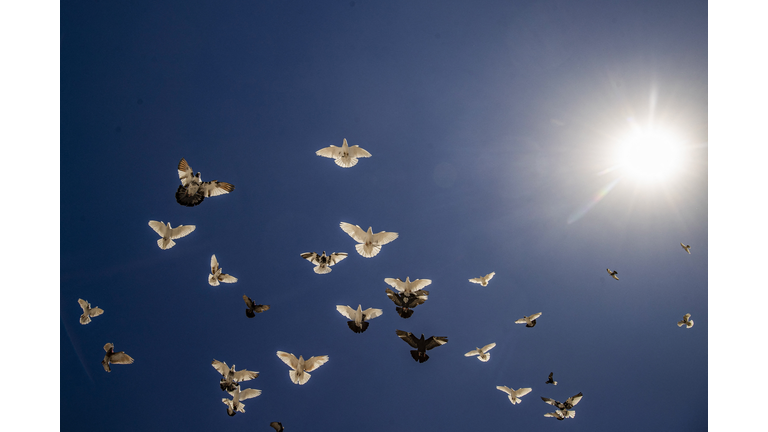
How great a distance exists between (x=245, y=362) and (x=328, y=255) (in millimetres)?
953

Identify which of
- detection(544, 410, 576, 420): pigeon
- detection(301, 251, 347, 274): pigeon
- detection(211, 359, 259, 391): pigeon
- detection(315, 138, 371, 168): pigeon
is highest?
detection(315, 138, 371, 168): pigeon

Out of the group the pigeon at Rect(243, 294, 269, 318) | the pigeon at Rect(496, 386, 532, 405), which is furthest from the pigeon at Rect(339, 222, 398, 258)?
the pigeon at Rect(496, 386, 532, 405)

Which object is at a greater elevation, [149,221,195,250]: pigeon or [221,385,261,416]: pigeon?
[149,221,195,250]: pigeon

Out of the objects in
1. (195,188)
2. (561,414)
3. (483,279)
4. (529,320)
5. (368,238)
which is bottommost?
(561,414)

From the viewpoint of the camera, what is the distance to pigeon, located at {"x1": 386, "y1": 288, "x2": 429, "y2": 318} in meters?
1.92

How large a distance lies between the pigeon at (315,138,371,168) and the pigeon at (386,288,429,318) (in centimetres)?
95

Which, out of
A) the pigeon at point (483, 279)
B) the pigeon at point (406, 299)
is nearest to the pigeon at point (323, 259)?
the pigeon at point (406, 299)

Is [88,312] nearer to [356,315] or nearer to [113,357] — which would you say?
[113,357]

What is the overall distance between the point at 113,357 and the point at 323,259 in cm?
161

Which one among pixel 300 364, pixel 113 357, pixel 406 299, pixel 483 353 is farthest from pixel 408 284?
pixel 113 357

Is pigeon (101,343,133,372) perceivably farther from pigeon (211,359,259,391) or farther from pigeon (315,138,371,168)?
pigeon (315,138,371,168)

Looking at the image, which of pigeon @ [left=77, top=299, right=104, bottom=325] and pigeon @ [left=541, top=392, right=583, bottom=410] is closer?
pigeon @ [left=77, top=299, right=104, bottom=325]

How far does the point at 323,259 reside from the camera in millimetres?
1910

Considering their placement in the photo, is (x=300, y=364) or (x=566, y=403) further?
(x=566, y=403)
